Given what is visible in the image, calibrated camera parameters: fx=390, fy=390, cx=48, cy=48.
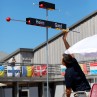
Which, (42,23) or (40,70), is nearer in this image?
(42,23)

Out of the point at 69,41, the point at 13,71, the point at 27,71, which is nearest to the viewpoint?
the point at 13,71

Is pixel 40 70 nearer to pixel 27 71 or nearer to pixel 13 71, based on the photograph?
pixel 27 71

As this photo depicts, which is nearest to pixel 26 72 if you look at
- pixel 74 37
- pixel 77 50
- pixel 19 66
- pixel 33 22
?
pixel 19 66

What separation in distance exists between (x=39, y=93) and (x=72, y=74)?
79.3ft

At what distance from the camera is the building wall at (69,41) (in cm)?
3516

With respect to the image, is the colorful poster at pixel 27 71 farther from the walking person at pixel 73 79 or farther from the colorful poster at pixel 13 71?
the walking person at pixel 73 79

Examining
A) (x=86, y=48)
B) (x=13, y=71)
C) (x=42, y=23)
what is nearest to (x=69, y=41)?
(x=13, y=71)

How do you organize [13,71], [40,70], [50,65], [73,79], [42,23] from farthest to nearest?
[50,65], [40,70], [13,71], [42,23], [73,79]

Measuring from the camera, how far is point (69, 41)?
120ft

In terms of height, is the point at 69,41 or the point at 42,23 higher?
the point at 69,41

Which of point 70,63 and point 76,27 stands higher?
point 76,27

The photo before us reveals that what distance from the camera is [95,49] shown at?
7805 mm

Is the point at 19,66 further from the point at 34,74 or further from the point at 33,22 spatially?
the point at 33,22

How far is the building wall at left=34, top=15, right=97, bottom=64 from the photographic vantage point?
35.2m
